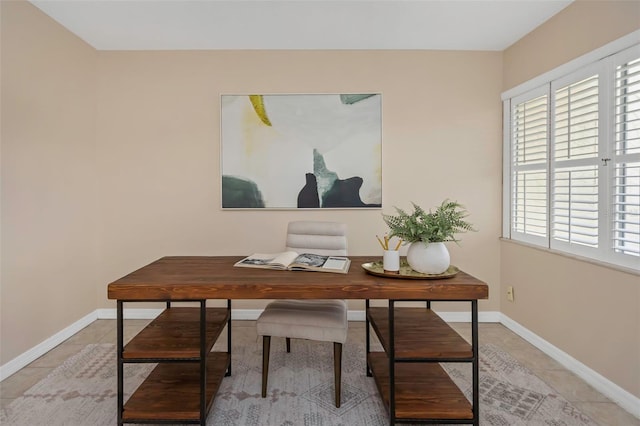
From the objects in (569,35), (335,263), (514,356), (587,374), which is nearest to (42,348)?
(335,263)

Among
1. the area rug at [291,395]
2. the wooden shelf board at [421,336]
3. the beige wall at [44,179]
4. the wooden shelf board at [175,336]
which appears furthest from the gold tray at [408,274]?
the beige wall at [44,179]

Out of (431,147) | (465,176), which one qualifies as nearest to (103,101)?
(431,147)

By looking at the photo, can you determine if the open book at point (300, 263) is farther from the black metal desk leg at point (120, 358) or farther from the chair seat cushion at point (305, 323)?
the black metal desk leg at point (120, 358)

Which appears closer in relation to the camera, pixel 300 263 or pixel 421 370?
pixel 300 263

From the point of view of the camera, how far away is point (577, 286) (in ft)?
7.61

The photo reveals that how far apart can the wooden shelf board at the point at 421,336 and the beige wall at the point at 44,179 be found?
8.11ft

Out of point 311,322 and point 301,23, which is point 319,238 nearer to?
point 311,322

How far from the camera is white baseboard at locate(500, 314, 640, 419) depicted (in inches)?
75.4

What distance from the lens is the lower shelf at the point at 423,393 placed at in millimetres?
1634

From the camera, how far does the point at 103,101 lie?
3215mm

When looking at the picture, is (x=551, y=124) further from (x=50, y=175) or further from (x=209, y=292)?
(x=50, y=175)

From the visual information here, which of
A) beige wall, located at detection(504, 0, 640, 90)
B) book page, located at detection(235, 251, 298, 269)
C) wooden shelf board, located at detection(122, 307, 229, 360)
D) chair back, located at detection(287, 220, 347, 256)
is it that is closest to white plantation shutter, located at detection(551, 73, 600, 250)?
beige wall, located at detection(504, 0, 640, 90)

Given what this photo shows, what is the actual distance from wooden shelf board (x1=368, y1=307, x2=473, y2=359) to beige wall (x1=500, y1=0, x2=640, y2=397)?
106 centimetres

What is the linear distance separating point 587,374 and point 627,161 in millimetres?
1369
